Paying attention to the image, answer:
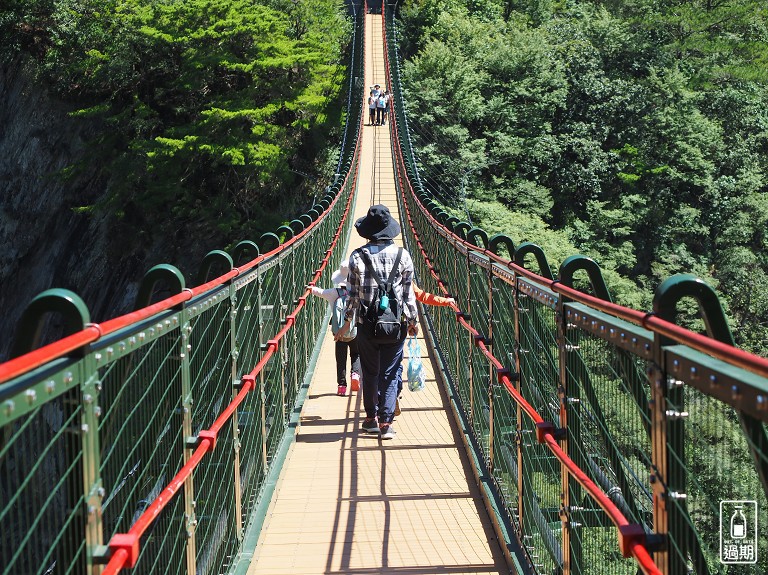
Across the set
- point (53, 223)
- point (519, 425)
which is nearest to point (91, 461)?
point (519, 425)

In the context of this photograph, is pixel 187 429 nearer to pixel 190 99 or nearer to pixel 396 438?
pixel 396 438

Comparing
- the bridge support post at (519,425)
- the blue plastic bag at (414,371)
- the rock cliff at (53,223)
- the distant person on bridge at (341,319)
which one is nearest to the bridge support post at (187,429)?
the bridge support post at (519,425)

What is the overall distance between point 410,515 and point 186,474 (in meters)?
2.03

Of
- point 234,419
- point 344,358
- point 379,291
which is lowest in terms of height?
point 344,358

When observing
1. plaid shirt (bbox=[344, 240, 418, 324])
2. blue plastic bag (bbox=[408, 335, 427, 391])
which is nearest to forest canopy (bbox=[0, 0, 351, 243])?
blue plastic bag (bbox=[408, 335, 427, 391])

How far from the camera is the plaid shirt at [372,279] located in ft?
16.4

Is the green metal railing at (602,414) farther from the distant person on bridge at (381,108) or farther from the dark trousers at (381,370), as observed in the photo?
the distant person on bridge at (381,108)

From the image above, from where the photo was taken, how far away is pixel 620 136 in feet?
86.8

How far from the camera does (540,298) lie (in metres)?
3.04

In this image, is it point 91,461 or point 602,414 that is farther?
point 602,414

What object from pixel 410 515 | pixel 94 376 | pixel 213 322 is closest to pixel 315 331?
pixel 410 515

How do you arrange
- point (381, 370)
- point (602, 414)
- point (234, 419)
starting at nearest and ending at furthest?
point (602, 414), point (234, 419), point (381, 370)

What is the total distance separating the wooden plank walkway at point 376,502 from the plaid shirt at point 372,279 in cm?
86

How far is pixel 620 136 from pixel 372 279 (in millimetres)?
22954
